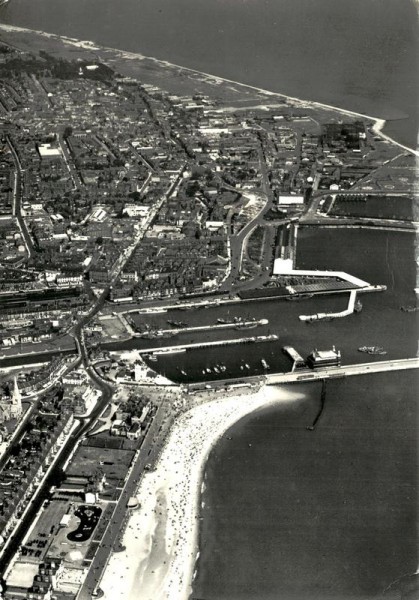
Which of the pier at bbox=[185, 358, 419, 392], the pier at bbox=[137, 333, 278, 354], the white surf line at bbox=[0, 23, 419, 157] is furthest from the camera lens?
the white surf line at bbox=[0, 23, 419, 157]

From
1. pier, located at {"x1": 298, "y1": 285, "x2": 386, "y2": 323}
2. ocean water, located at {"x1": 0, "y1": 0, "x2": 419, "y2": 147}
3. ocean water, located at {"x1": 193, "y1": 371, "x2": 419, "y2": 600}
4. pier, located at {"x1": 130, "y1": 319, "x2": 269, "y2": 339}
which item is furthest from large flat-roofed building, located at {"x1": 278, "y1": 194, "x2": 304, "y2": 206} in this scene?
ocean water, located at {"x1": 193, "y1": 371, "x2": 419, "y2": 600}

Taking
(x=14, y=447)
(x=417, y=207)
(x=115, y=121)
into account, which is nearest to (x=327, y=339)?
(x=14, y=447)

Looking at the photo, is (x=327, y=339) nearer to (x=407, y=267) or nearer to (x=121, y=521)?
(x=407, y=267)

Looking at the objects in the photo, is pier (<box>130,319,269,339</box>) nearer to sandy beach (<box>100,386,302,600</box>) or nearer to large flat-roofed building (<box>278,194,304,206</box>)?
sandy beach (<box>100,386,302,600</box>)

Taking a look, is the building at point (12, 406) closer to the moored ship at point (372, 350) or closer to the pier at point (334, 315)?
the pier at point (334, 315)

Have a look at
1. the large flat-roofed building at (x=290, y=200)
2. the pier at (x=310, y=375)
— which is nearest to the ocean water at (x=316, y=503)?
the pier at (x=310, y=375)

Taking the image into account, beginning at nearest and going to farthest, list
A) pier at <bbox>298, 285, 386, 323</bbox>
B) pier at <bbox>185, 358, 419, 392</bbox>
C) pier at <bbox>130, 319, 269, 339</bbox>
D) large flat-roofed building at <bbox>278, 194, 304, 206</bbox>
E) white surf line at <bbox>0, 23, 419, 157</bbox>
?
pier at <bbox>185, 358, 419, 392</bbox>, pier at <bbox>130, 319, 269, 339</bbox>, pier at <bbox>298, 285, 386, 323</bbox>, large flat-roofed building at <bbox>278, 194, 304, 206</bbox>, white surf line at <bbox>0, 23, 419, 157</bbox>
